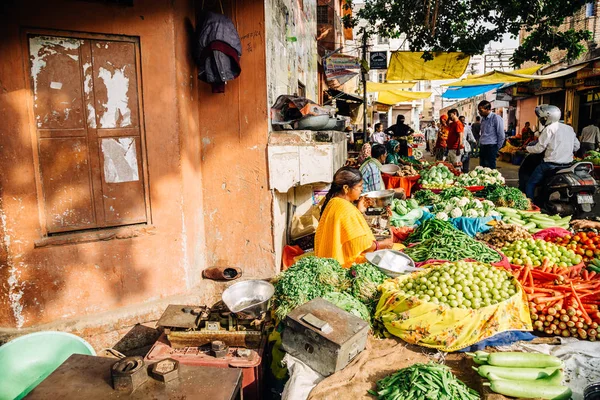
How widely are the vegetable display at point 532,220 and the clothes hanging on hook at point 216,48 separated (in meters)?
4.42

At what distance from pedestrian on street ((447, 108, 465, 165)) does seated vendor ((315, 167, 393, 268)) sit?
8.91 metres

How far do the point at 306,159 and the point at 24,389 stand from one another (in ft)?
10.6

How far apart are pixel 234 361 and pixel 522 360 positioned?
6.39 feet

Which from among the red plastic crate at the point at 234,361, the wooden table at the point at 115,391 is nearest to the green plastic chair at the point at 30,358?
the red plastic crate at the point at 234,361

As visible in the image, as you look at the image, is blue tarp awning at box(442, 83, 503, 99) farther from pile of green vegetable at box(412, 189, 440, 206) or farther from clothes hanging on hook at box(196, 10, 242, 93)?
clothes hanging on hook at box(196, 10, 242, 93)

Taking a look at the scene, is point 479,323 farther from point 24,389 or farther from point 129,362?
point 24,389

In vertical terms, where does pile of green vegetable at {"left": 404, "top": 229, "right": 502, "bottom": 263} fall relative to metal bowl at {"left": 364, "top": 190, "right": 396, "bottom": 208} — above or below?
below

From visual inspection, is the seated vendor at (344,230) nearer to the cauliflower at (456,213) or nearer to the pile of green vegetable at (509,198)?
the cauliflower at (456,213)

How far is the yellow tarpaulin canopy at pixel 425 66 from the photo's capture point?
11.4 m

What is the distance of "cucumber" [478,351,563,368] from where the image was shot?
2549 mm

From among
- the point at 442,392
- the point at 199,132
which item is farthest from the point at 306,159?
the point at 442,392

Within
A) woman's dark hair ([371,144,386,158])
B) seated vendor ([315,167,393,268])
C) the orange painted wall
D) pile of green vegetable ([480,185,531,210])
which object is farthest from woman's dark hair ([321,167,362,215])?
pile of green vegetable ([480,185,531,210])

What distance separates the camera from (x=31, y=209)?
3369 mm

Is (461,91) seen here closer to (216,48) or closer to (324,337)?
(216,48)
